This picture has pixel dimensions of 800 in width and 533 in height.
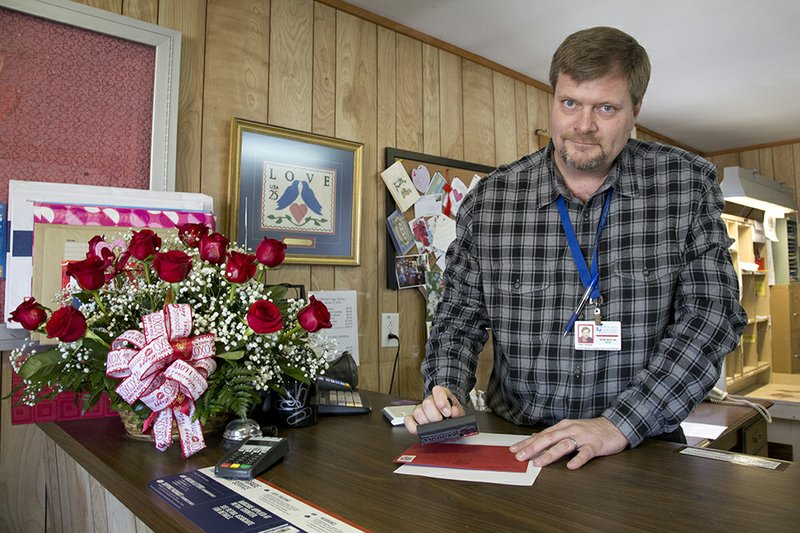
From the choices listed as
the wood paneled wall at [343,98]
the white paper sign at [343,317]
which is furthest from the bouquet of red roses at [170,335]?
the white paper sign at [343,317]

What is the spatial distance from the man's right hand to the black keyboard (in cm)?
22

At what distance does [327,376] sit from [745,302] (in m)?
4.13

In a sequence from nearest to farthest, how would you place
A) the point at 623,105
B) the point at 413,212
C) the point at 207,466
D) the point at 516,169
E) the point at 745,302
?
the point at 207,466
the point at 623,105
the point at 516,169
the point at 413,212
the point at 745,302

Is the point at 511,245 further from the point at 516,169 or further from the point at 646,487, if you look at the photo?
the point at 646,487

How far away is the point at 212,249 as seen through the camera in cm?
110

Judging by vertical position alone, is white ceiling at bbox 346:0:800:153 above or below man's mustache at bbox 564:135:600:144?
above

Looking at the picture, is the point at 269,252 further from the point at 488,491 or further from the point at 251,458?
the point at 488,491

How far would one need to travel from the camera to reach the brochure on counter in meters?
0.68

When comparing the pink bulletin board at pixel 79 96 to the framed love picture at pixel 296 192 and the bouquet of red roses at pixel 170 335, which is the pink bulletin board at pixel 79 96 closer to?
the framed love picture at pixel 296 192

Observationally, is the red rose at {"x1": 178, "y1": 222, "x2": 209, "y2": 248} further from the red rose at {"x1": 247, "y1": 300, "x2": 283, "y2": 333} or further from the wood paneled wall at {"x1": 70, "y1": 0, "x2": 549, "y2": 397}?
the wood paneled wall at {"x1": 70, "y1": 0, "x2": 549, "y2": 397}

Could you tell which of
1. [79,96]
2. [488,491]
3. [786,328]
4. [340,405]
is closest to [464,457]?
[488,491]

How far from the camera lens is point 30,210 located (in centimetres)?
140

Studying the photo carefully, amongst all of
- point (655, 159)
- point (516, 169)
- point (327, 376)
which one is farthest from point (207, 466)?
point (655, 159)

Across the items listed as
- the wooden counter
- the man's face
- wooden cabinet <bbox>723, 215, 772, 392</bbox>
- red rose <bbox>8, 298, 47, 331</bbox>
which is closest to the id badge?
the wooden counter
